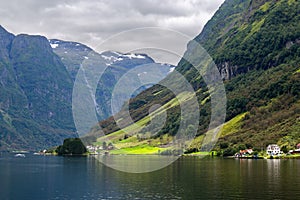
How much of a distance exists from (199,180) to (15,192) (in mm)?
42462

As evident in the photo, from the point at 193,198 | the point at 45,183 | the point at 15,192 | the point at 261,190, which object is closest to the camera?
the point at 193,198

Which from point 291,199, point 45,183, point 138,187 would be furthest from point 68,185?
point 291,199

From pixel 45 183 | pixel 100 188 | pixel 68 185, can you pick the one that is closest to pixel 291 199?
pixel 100 188

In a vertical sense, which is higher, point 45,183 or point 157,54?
point 157,54

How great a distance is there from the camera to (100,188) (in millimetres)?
102875

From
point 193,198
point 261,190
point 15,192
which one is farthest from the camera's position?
point 15,192

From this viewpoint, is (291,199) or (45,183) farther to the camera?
(45,183)

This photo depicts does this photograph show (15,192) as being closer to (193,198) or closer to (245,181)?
(193,198)

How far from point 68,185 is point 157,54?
127 feet

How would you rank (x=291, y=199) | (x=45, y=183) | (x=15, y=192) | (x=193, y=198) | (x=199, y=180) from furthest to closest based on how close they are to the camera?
(x=45, y=183) → (x=199, y=180) → (x=15, y=192) → (x=193, y=198) → (x=291, y=199)

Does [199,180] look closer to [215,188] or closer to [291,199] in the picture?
[215,188]

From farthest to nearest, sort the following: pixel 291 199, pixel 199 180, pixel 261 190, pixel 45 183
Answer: pixel 45 183, pixel 199 180, pixel 261 190, pixel 291 199

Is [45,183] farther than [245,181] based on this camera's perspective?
Yes

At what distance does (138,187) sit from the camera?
10094cm
